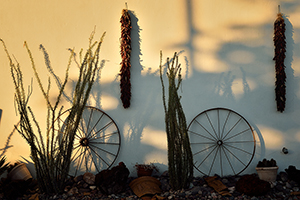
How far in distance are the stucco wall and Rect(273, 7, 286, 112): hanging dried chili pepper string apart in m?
0.11

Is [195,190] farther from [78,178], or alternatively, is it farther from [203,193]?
[78,178]

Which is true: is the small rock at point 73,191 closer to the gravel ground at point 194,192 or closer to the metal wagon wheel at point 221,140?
the gravel ground at point 194,192

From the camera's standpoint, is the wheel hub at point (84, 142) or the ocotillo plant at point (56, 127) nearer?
the ocotillo plant at point (56, 127)

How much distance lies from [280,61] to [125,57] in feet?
6.85

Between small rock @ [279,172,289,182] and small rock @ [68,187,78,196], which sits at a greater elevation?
small rock @ [279,172,289,182]

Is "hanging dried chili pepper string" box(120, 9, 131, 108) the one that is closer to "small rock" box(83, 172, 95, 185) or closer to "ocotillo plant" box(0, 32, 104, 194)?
"ocotillo plant" box(0, 32, 104, 194)

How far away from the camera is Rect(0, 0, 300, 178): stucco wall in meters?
3.84

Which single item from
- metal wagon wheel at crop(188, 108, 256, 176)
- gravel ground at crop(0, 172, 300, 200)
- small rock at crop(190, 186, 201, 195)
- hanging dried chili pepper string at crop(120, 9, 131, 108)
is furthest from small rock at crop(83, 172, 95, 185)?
metal wagon wheel at crop(188, 108, 256, 176)

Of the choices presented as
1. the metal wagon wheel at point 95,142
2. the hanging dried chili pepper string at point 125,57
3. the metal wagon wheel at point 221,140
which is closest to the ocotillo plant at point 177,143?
the metal wagon wheel at point 221,140

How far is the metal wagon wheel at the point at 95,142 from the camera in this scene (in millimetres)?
3963

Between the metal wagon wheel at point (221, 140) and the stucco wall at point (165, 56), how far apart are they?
0.10 m

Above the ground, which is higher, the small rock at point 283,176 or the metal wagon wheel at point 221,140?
the metal wagon wheel at point 221,140

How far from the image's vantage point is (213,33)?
3900mm

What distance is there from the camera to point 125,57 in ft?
12.6
